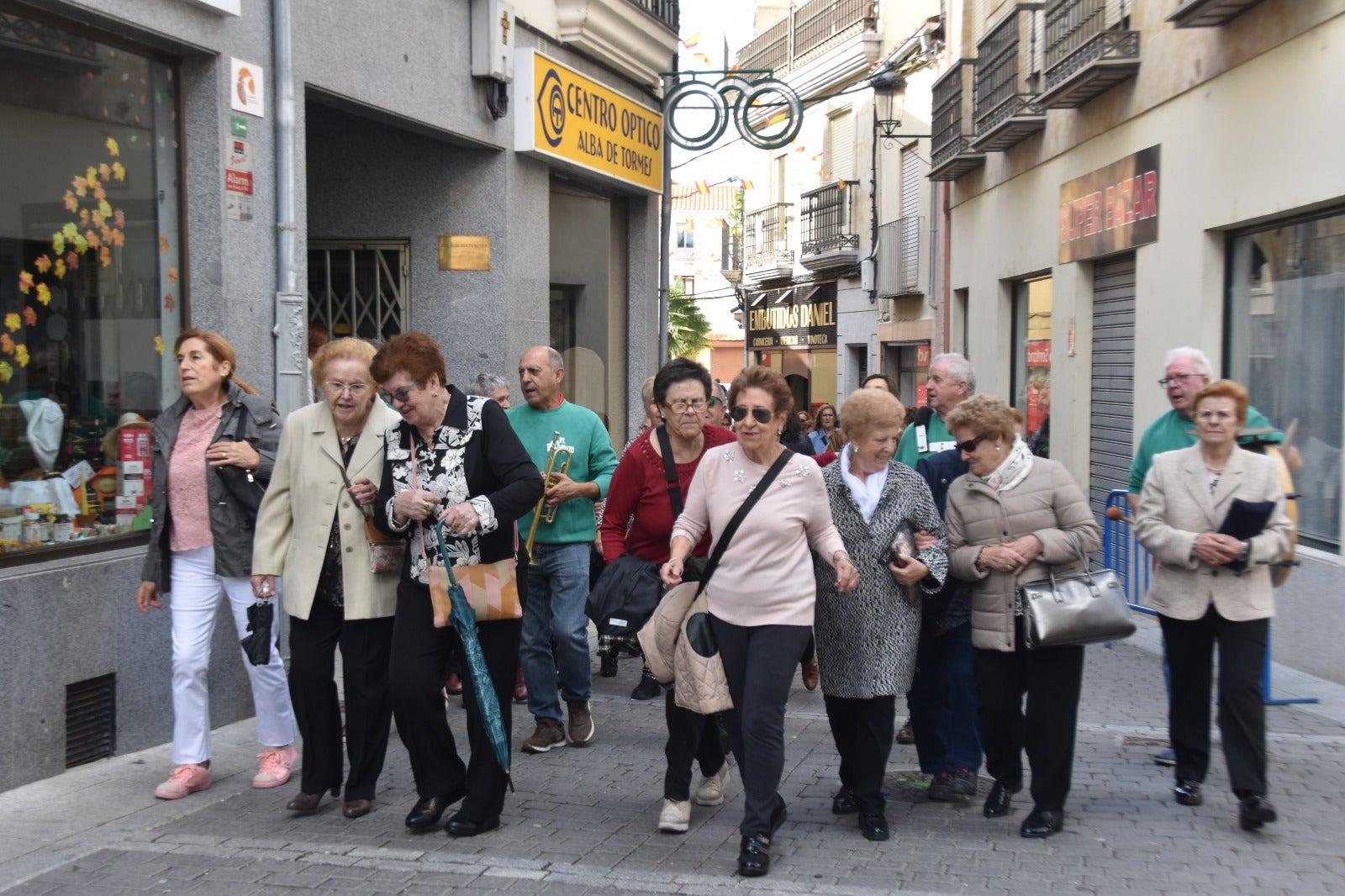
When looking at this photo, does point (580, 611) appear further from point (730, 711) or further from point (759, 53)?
point (759, 53)

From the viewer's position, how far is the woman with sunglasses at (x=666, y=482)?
5.91 metres

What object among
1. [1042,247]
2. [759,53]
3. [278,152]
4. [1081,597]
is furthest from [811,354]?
[1081,597]

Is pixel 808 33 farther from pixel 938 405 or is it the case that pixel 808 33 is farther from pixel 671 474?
pixel 671 474

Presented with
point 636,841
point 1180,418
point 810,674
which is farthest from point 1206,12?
point 636,841

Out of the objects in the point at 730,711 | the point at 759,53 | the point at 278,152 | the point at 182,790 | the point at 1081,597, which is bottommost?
the point at 182,790

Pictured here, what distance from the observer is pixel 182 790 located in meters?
6.06

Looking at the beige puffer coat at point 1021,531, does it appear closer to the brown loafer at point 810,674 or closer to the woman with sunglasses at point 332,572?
the brown loafer at point 810,674

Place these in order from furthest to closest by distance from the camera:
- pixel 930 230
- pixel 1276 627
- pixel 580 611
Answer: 1. pixel 930 230
2. pixel 1276 627
3. pixel 580 611

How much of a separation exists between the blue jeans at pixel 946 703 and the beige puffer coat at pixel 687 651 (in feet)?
3.68

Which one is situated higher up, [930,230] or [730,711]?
[930,230]

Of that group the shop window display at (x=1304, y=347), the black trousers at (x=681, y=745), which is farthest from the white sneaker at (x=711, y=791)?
the shop window display at (x=1304, y=347)

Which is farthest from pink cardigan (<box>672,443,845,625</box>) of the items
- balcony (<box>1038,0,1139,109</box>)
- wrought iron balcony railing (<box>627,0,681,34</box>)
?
balcony (<box>1038,0,1139,109</box>)

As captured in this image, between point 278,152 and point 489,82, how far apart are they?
2.98m

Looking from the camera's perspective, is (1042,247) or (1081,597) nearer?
(1081,597)
